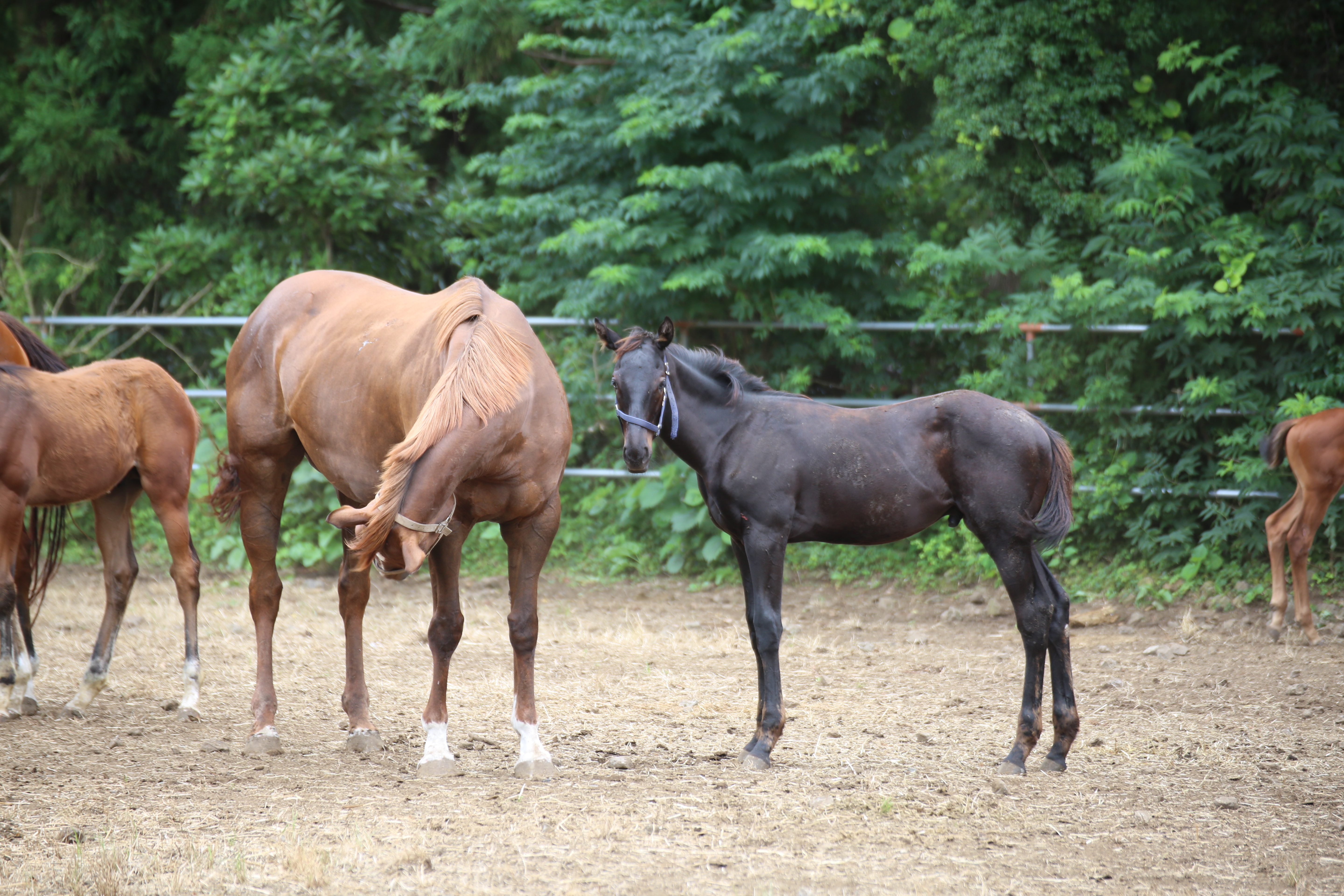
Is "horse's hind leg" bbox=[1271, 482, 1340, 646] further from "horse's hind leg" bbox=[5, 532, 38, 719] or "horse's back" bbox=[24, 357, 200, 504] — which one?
"horse's hind leg" bbox=[5, 532, 38, 719]

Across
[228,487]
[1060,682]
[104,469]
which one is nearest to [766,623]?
[1060,682]

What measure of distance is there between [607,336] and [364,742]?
2.18 meters

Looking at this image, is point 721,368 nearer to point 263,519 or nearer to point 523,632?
point 523,632

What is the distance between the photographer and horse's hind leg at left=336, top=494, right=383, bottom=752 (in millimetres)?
A: 4996

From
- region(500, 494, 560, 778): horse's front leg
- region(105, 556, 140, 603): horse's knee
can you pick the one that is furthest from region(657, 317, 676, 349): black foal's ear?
region(105, 556, 140, 603): horse's knee

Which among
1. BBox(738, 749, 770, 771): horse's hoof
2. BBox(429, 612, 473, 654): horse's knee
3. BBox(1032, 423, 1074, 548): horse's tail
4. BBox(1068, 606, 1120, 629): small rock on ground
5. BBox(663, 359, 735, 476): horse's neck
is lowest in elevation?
BBox(1068, 606, 1120, 629): small rock on ground

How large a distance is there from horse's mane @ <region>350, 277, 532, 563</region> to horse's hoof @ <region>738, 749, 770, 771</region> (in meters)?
1.85

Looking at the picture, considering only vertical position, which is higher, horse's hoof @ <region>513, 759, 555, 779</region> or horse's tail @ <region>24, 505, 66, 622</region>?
horse's tail @ <region>24, 505, 66, 622</region>

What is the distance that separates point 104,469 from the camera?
5855mm

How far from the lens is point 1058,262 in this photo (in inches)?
363

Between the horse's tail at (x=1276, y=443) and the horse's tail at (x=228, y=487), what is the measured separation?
674 cm

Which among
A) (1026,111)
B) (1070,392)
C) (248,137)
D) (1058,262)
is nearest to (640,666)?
(1070,392)

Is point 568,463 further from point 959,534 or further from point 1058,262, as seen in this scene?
point 1058,262

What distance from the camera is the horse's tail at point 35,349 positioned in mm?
6703
